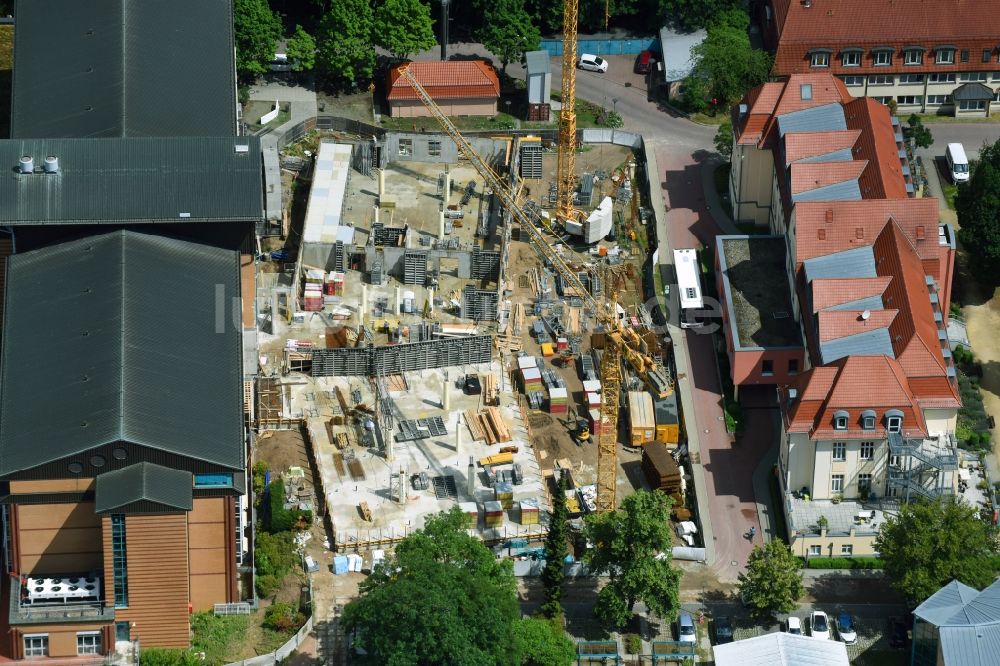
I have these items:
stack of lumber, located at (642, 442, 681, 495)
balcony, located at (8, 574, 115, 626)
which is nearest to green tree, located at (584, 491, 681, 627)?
stack of lumber, located at (642, 442, 681, 495)

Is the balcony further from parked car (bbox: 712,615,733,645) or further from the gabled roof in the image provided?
the gabled roof

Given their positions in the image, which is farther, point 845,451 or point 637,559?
point 845,451

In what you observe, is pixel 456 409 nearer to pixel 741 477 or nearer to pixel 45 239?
pixel 741 477

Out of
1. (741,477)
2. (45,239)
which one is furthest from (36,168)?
(741,477)

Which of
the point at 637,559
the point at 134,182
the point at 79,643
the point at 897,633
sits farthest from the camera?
the point at 134,182

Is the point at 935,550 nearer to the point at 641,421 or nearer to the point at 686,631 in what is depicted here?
the point at 686,631

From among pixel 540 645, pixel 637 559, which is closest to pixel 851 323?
pixel 637 559
